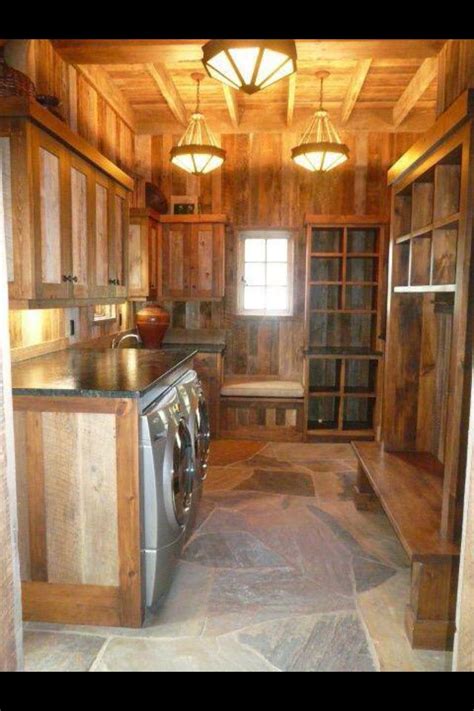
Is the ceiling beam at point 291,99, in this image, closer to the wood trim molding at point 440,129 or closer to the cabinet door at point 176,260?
the cabinet door at point 176,260

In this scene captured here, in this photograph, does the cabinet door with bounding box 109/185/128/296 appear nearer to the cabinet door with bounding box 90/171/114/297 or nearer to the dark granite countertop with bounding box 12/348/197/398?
the cabinet door with bounding box 90/171/114/297

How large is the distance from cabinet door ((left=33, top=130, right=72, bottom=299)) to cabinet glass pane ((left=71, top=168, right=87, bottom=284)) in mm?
96

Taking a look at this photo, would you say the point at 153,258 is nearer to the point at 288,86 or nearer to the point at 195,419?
the point at 288,86

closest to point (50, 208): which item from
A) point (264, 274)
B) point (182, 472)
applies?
point (182, 472)

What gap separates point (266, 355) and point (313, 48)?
289cm

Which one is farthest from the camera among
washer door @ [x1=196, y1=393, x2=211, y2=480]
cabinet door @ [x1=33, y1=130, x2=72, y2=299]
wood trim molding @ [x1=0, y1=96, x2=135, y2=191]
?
washer door @ [x1=196, y1=393, x2=211, y2=480]

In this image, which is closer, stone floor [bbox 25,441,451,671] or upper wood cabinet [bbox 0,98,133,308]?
stone floor [bbox 25,441,451,671]

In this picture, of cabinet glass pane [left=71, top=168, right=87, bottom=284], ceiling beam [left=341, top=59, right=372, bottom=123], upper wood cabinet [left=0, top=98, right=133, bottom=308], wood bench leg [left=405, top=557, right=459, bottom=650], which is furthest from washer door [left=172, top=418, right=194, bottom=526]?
ceiling beam [left=341, top=59, right=372, bottom=123]

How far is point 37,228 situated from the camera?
232 cm

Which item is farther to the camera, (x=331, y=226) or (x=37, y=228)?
(x=331, y=226)

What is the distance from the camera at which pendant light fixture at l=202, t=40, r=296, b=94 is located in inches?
88.9

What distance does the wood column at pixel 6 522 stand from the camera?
1.08 m
